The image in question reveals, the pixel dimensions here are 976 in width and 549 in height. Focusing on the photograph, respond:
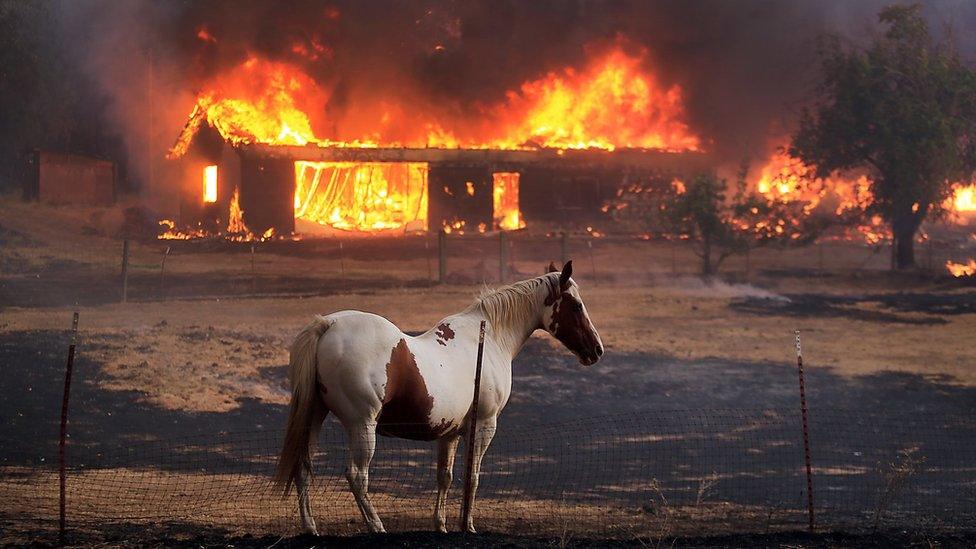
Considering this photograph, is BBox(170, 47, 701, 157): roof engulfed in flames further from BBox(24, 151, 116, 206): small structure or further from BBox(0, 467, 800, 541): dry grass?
BBox(0, 467, 800, 541): dry grass

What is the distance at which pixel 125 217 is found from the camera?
144 feet

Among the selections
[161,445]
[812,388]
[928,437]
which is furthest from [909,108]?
[161,445]

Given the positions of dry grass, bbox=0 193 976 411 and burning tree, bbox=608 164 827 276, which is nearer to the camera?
dry grass, bbox=0 193 976 411

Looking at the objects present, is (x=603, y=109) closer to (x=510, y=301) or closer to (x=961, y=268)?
(x=961, y=268)

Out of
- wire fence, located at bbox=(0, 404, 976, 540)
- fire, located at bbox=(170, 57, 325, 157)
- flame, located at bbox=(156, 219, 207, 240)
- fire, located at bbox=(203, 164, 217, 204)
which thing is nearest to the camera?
wire fence, located at bbox=(0, 404, 976, 540)

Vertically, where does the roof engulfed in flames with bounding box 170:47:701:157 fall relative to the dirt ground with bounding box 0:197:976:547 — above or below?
above

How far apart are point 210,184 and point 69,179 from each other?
12.4 m

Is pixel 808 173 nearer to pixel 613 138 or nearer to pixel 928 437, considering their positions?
pixel 613 138

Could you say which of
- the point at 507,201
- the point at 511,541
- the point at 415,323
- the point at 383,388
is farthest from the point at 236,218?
the point at 511,541

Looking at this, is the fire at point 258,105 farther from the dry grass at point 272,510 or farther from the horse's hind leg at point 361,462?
the horse's hind leg at point 361,462

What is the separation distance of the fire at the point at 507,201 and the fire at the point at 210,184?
427 inches

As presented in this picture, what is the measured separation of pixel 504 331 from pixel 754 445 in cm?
638

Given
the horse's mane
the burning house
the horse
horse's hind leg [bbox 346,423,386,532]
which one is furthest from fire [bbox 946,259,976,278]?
horse's hind leg [bbox 346,423,386,532]

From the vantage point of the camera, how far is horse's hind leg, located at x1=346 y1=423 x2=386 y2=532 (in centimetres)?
877
